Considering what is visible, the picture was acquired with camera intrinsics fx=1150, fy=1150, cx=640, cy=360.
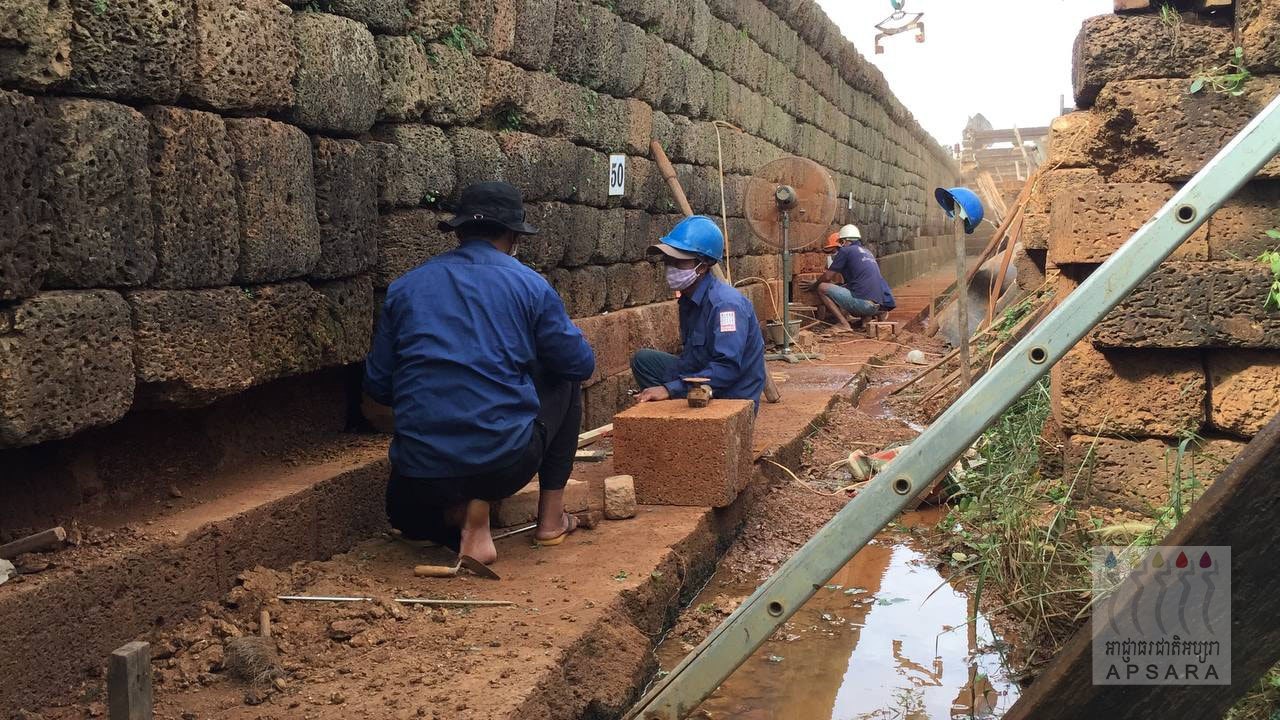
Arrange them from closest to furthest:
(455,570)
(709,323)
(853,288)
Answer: (455,570), (709,323), (853,288)

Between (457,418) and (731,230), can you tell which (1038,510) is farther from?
(731,230)

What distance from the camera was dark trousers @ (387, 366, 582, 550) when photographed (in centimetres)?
407

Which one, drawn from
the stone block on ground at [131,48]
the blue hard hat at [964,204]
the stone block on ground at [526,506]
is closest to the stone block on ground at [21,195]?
the stone block on ground at [131,48]

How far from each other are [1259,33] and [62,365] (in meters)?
4.23

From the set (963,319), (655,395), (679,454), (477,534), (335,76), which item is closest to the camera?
(477,534)

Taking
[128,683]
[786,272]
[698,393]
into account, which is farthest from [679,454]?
[786,272]

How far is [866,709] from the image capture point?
363 cm

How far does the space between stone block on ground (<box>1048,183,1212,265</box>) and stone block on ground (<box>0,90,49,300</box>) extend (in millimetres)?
3693

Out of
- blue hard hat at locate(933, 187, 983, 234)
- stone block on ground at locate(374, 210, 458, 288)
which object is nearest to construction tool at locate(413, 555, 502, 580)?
stone block on ground at locate(374, 210, 458, 288)

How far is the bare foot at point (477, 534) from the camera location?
4.10m

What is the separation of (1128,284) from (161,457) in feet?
9.98

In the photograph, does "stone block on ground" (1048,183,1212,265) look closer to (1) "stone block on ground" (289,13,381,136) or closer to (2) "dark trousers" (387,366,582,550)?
(2) "dark trousers" (387,366,582,550)

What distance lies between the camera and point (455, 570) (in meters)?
3.96

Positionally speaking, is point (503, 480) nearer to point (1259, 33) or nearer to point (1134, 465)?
point (1134, 465)
